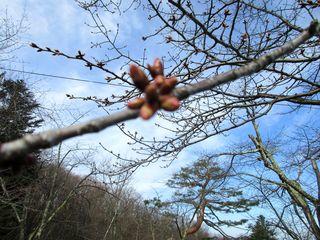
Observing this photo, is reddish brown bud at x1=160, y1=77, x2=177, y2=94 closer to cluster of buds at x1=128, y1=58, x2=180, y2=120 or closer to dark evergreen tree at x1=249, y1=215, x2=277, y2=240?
cluster of buds at x1=128, y1=58, x2=180, y2=120

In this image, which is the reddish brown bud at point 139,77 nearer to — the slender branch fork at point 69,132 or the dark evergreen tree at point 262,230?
the slender branch fork at point 69,132

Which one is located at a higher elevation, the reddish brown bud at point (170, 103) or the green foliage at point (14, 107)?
the green foliage at point (14, 107)

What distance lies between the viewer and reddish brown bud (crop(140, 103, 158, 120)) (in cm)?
66

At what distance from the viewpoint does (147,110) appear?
666 mm

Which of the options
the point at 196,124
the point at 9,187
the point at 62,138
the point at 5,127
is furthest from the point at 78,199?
the point at 62,138

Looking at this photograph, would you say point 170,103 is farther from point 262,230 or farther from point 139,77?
point 262,230

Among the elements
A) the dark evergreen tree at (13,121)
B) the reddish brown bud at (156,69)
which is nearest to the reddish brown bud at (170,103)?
the reddish brown bud at (156,69)

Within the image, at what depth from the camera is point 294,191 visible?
9.62m

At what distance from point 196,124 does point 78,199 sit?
17992 millimetres

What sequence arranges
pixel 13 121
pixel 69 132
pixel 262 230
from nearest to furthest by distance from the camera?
pixel 69 132 < pixel 13 121 < pixel 262 230

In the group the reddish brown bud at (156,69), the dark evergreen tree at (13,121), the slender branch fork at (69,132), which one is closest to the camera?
the slender branch fork at (69,132)

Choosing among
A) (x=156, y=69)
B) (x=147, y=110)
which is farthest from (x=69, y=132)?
(x=156, y=69)

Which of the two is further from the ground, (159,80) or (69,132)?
(159,80)

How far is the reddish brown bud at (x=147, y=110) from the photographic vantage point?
0.66 metres
